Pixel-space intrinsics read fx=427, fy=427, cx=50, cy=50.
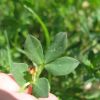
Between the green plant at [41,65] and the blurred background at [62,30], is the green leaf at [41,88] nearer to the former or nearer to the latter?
the green plant at [41,65]

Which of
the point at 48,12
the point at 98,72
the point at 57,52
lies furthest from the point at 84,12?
the point at 57,52

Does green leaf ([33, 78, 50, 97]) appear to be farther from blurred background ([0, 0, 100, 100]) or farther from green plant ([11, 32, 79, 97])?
blurred background ([0, 0, 100, 100])

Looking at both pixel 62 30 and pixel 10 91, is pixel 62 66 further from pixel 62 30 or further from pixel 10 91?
pixel 62 30

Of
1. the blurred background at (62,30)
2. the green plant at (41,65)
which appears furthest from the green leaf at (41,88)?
the blurred background at (62,30)

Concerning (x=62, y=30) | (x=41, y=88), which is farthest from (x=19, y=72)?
(x=62, y=30)

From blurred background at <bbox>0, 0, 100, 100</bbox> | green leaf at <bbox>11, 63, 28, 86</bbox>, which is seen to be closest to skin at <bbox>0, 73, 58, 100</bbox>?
green leaf at <bbox>11, 63, 28, 86</bbox>
